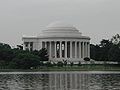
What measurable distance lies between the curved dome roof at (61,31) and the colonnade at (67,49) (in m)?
2.60

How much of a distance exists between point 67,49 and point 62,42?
354 centimetres

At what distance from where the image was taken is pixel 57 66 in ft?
436

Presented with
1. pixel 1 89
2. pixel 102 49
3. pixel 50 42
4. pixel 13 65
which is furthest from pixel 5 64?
pixel 1 89

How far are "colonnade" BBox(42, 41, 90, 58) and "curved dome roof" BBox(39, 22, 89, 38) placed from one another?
2596 millimetres

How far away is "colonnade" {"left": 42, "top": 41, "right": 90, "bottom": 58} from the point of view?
549 ft

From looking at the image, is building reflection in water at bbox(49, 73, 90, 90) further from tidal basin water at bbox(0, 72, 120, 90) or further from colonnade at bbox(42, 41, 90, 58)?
colonnade at bbox(42, 41, 90, 58)

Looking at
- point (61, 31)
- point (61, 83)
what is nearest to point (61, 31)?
point (61, 31)

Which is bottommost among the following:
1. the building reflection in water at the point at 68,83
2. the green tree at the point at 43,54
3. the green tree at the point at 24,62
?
the building reflection in water at the point at 68,83

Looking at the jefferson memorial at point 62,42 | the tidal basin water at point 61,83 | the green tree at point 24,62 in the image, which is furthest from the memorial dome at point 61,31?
the tidal basin water at point 61,83

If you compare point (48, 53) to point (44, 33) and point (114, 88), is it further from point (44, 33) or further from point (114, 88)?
point (114, 88)

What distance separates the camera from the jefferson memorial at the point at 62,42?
545 feet

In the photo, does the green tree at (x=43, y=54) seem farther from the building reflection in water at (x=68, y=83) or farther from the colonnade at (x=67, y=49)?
the building reflection in water at (x=68, y=83)

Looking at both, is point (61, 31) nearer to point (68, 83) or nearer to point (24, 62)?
point (24, 62)

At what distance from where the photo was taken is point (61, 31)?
169 m
